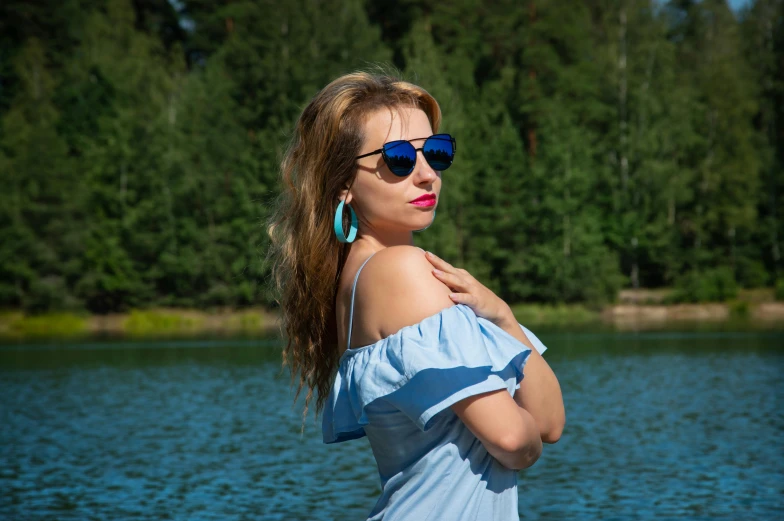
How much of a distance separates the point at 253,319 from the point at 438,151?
39753 millimetres

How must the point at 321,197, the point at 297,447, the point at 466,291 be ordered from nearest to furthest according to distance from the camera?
the point at 466,291 → the point at 321,197 → the point at 297,447

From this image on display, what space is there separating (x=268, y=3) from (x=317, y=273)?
44.0 m

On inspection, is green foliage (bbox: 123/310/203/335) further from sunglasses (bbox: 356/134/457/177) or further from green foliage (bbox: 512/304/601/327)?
sunglasses (bbox: 356/134/457/177)

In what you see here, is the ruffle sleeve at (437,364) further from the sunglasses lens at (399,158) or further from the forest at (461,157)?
the forest at (461,157)

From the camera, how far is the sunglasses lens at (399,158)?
2256 millimetres

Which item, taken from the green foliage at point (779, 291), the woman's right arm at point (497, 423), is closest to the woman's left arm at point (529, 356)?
the woman's right arm at point (497, 423)

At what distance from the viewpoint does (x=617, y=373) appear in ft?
69.8

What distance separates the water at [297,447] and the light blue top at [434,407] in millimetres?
4487

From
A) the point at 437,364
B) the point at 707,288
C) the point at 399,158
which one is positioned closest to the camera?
the point at 437,364

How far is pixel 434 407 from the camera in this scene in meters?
1.98

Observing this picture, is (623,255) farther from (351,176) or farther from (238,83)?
(351,176)

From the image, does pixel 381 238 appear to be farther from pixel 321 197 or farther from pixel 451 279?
pixel 451 279

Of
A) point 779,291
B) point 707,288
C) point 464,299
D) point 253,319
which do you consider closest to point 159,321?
point 253,319

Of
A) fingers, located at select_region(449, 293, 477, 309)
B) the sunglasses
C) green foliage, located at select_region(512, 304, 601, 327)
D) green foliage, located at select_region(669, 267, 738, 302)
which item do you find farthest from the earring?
green foliage, located at select_region(669, 267, 738, 302)
